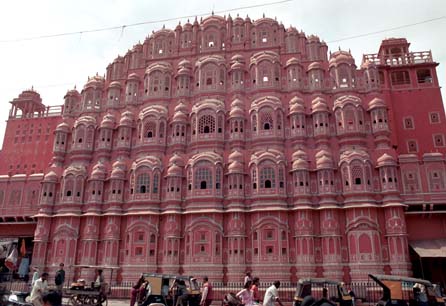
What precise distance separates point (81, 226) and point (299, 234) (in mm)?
16573

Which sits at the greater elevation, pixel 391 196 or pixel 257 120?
pixel 257 120

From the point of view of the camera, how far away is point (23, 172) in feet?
122

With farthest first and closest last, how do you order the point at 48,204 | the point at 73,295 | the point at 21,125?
the point at 21,125 → the point at 48,204 → the point at 73,295

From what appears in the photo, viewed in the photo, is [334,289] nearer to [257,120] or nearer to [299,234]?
[299,234]

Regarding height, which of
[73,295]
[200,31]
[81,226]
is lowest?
[73,295]

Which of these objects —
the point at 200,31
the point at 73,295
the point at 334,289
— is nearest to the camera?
the point at 73,295

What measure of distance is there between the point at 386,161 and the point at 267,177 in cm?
837

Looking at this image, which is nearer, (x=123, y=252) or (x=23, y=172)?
(x=123, y=252)

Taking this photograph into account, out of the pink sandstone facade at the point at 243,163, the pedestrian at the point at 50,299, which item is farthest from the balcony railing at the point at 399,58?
the pedestrian at the point at 50,299

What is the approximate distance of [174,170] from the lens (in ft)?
96.0

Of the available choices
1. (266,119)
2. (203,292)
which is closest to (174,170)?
(266,119)

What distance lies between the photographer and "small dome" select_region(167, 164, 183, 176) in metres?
29.2

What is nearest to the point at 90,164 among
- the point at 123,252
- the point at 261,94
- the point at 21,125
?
the point at 123,252

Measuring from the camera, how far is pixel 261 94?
31609 millimetres
